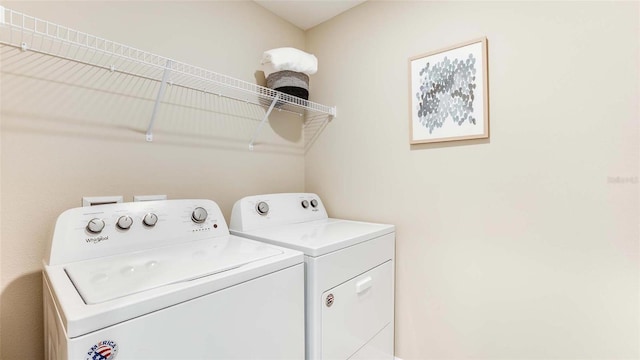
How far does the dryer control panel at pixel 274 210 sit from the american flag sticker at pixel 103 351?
2.69 feet

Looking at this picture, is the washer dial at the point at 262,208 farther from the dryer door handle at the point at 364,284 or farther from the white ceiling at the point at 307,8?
the white ceiling at the point at 307,8

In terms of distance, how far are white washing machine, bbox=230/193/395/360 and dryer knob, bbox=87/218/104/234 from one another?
1.84 feet

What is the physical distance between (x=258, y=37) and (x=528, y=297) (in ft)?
6.64

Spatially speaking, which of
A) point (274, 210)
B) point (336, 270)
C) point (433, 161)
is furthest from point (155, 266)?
point (433, 161)

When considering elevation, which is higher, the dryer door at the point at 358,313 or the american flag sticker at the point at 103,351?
the american flag sticker at the point at 103,351

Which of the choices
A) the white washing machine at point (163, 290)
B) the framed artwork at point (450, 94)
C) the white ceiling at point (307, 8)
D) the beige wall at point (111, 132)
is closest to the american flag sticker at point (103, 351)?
the white washing machine at point (163, 290)

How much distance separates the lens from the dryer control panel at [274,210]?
148cm

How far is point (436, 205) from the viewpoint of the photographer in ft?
5.02

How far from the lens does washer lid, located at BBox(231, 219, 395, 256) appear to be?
3.79 ft

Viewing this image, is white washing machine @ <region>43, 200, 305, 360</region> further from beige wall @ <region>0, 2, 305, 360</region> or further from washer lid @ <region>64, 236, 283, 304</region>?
beige wall @ <region>0, 2, 305, 360</region>

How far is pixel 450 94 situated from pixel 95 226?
64.4 inches

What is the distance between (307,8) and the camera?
74.6 inches

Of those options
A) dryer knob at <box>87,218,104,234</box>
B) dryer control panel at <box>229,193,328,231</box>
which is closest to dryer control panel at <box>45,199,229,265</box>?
dryer knob at <box>87,218,104,234</box>

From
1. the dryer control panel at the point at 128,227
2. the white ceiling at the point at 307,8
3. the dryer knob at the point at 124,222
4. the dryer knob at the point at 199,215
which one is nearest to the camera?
the dryer control panel at the point at 128,227
